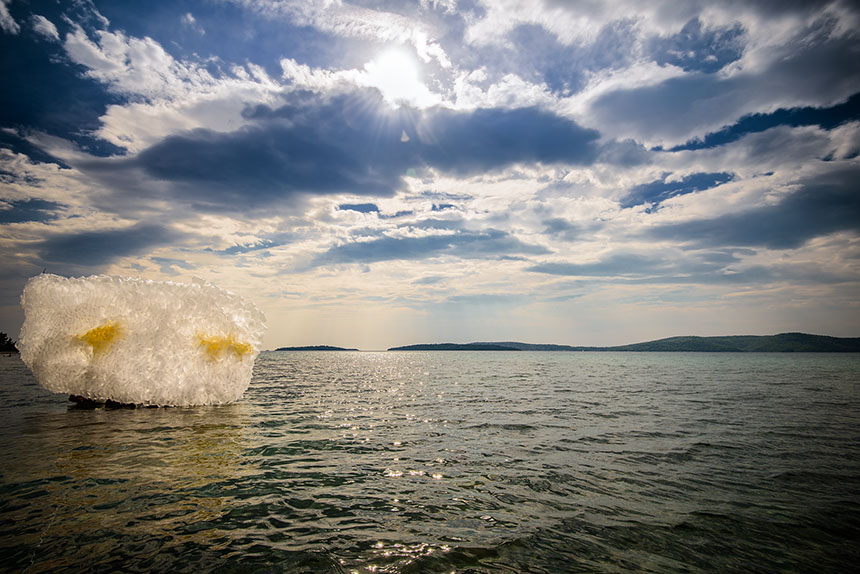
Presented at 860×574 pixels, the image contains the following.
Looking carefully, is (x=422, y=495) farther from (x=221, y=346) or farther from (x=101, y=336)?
(x=101, y=336)

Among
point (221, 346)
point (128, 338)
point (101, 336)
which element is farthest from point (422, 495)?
point (101, 336)

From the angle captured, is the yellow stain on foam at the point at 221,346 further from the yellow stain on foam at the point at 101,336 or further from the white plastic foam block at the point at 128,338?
the yellow stain on foam at the point at 101,336

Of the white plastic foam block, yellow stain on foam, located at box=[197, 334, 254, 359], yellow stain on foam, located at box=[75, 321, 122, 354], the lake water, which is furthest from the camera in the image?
yellow stain on foam, located at box=[197, 334, 254, 359]

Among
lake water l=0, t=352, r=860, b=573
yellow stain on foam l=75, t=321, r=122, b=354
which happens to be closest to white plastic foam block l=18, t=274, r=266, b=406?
yellow stain on foam l=75, t=321, r=122, b=354

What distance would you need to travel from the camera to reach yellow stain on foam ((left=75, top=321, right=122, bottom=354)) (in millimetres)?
19062

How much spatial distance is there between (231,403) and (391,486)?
1704 centimetres

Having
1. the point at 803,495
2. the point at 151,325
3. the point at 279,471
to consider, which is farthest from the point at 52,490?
the point at 803,495

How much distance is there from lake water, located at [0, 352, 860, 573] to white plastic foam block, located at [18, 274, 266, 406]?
2225 millimetres

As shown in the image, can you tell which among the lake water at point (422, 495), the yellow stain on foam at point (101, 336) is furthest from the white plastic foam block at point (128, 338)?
the lake water at point (422, 495)

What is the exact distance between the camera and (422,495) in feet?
29.1

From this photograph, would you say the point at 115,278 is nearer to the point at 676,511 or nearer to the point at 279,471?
the point at 279,471

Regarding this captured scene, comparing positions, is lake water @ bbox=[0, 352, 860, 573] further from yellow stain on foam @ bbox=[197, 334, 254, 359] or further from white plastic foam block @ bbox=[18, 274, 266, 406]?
yellow stain on foam @ bbox=[197, 334, 254, 359]

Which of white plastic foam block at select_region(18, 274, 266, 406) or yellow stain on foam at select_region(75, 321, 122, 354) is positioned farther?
yellow stain on foam at select_region(75, 321, 122, 354)

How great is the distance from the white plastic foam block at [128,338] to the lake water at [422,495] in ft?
7.30
